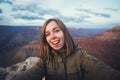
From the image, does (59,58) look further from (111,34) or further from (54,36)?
(111,34)

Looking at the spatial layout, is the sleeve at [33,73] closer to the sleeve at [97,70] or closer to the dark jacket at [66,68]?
the dark jacket at [66,68]

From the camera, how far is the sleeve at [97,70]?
201cm

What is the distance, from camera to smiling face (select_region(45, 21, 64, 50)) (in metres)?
2.40

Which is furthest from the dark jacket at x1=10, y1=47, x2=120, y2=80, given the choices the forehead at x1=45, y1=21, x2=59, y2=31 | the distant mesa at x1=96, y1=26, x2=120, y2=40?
the distant mesa at x1=96, y1=26, x2=120, y2=40

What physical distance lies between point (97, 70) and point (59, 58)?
0.41m

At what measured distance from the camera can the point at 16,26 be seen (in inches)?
122

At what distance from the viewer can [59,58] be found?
2377 mm

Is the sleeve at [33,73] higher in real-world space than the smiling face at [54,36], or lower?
lower

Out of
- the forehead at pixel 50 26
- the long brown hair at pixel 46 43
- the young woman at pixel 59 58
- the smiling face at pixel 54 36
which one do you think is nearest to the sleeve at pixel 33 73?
the young woman at pixel 59 58

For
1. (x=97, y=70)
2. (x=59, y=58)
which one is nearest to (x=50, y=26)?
(x=59, y=58)

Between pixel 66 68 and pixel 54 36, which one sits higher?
pixel 54 36

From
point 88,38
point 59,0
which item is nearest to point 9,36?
point 59,0

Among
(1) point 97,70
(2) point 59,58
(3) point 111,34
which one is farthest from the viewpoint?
(3) point 111,34

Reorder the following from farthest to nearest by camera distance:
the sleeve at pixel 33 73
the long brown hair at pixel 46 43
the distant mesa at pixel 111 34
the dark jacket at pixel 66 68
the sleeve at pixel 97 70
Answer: the distant mesa at pixel 111 34 → the long brown hair at pixel 46 43 → the dark jacket at pixel 66 68 → the sleeve at pixel 33 73 → the sleeve at pixel 97 70
